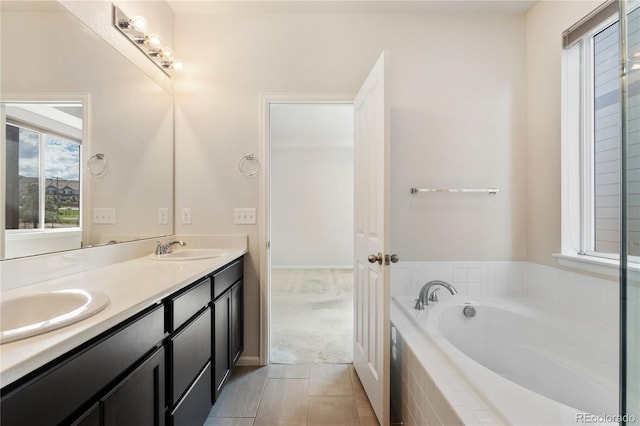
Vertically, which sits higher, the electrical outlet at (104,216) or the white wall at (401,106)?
the white wall at (401,106)

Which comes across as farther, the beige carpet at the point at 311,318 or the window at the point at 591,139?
the beige carpet at the point at 311,318

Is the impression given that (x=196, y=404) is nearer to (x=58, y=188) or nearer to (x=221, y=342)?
(x=221, y=342)

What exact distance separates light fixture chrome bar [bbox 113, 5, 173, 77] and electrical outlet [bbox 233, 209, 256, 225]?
3.83 feet

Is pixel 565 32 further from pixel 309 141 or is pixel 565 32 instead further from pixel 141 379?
pixel 309 141

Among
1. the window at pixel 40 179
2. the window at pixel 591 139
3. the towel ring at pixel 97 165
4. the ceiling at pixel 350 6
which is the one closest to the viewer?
the window at pixel 40 179

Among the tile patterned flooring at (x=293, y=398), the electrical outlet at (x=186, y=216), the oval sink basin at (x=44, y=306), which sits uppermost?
the electrical outlet at (x=186, y=216)

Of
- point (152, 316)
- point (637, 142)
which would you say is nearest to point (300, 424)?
point (152, 316)

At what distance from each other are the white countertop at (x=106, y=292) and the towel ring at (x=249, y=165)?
25.3 inches

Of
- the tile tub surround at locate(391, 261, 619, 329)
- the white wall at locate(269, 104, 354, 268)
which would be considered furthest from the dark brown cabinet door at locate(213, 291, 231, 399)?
the white wall at locate(269, 104, 354, 268)

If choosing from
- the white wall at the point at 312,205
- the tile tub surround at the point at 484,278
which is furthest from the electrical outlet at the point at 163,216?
the white wall at the point at 312,205

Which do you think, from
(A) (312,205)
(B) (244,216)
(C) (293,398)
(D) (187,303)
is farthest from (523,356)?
(A) (312,205)

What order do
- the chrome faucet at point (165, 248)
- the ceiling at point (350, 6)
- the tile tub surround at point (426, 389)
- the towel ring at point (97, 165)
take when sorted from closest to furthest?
the tile tub surround at point (426, 389), the towel ring at point (97, 165), the chrome faucet at point (165, 248), the ceiling at point (350, 6)

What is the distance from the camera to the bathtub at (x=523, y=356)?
96cm

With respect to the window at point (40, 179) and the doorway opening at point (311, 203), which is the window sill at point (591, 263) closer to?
the window at point (40, 179)
